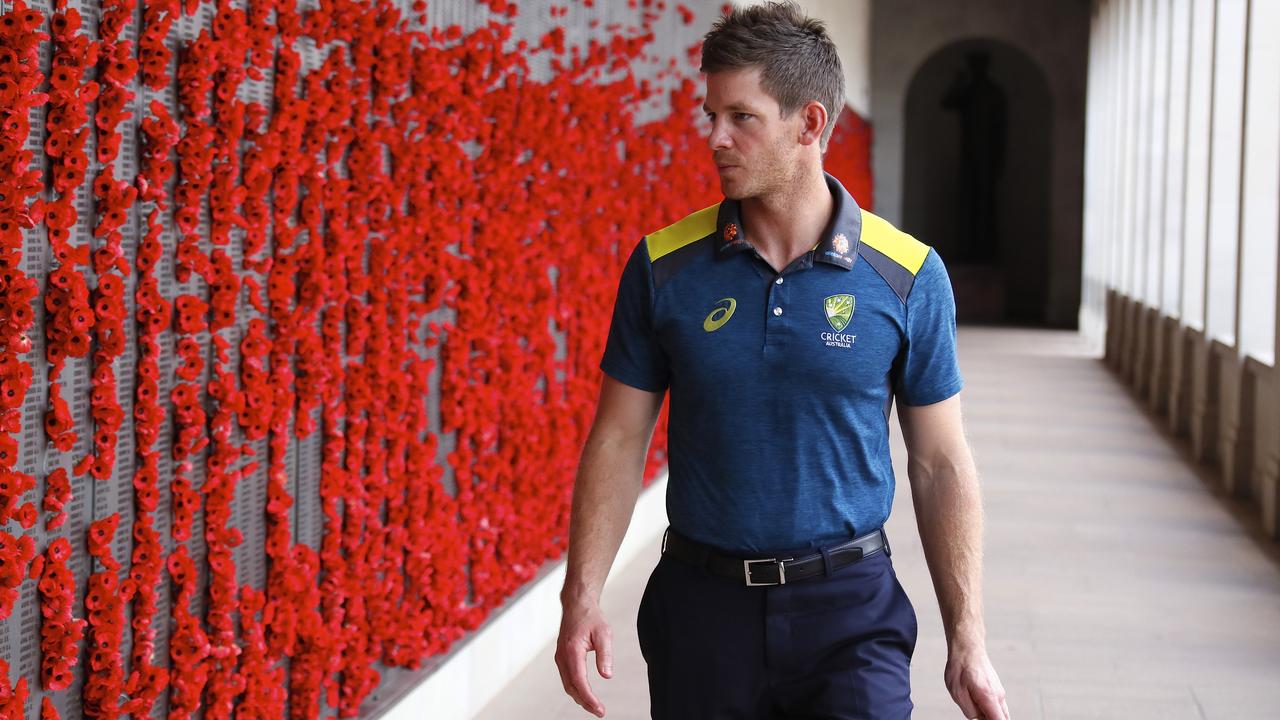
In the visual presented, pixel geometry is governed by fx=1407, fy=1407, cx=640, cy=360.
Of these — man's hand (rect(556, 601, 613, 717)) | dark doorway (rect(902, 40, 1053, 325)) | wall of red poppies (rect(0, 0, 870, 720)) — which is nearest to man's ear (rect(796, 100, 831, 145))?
man's hand (rect(556, 601, 613, 717))

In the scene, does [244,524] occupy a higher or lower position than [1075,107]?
lower

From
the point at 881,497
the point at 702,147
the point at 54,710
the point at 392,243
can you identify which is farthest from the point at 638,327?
the point at 702,147

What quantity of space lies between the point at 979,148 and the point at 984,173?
47 centimetres

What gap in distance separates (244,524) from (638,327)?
49.4 inches

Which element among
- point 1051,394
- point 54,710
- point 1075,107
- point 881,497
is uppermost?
point 1075,107

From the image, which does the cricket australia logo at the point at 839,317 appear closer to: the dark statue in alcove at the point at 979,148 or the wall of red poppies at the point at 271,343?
the wall of red poppies at the point at 271,343

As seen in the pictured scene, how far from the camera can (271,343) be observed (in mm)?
3201

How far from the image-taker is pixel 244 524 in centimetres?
318

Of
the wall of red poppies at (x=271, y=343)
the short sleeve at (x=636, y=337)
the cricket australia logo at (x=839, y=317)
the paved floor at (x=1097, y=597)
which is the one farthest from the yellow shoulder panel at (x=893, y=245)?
the paved floor at (x=1097, y=597)

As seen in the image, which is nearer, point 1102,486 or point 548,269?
point 548,269

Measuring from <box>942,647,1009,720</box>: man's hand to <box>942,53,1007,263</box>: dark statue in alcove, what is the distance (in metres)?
24.3

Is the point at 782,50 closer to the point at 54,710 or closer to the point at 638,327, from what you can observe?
the point at 638,327

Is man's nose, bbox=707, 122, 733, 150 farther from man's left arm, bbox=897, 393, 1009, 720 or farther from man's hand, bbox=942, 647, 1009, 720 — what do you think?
man's hand, bbox=942, 647, 1009, 720

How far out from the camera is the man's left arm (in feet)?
7.65
